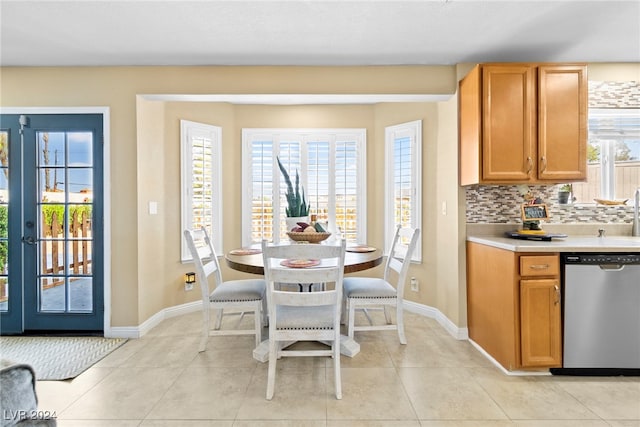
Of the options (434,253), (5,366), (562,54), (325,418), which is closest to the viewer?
(5,366)

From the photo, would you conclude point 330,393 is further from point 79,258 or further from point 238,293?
point 79,258

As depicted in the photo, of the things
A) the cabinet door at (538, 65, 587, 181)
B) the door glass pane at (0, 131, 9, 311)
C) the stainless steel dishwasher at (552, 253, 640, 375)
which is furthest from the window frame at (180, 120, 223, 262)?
the stainless steel dishwasher at (552, 253, 640, 375)

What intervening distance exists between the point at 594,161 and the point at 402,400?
9.45 ft

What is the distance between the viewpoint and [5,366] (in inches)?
44.5

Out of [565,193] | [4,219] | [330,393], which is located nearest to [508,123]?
[565,193]

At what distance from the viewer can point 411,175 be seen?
385 centimetres

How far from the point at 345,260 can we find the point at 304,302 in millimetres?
675

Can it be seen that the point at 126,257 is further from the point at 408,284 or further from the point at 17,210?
the point at 408,284

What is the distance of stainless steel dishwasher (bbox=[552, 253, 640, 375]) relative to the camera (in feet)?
7.75

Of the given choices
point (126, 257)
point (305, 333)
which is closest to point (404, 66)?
point (305, 333)

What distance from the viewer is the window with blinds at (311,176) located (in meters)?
4.27

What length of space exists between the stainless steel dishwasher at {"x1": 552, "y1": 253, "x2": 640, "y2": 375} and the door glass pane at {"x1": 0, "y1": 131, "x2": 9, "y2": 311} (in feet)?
15.7

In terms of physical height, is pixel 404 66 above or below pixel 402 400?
above

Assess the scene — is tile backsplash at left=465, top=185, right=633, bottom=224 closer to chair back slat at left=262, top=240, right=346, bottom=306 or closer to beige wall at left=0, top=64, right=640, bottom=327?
beige wall at left=0, top=64, right=640, bottom=327
